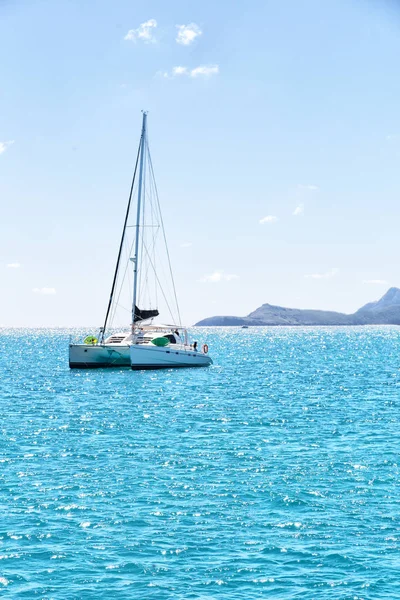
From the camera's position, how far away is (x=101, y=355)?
66.4m

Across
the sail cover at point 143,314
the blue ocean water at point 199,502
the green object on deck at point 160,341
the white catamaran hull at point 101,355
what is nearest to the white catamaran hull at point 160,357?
the green object on deck at point 160,341

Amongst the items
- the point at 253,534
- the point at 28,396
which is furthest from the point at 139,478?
the point at 28,396

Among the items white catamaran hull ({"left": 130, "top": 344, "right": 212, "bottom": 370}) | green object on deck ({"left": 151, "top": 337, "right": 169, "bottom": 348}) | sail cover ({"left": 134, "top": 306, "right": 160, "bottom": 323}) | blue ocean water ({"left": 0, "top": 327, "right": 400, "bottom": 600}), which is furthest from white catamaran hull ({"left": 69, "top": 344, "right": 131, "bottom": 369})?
blue ocean water ({"left": 0, "top": 327, "right": 400, "bottom": 600})

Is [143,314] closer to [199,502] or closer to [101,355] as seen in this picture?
[101,355]

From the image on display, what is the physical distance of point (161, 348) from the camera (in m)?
66.2

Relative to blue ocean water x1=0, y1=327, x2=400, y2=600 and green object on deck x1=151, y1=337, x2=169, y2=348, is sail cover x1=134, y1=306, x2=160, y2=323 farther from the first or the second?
blue ocean water x1=0, y1=327, x2=400, y2=600

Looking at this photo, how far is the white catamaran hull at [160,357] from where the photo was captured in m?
65.0

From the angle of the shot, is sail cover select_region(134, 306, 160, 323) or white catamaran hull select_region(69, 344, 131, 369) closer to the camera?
white catamaran hull select_region(69, 344, 131, 369)

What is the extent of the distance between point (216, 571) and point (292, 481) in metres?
8.05

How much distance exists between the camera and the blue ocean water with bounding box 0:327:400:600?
14617 millimetres

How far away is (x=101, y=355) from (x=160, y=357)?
5797 mm

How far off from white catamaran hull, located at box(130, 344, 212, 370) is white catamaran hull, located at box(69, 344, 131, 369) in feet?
5.46

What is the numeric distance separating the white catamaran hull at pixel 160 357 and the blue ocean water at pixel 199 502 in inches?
917

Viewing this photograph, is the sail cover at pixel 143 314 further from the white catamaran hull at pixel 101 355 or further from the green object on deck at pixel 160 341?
the white catamaran hull at pixel 101 355
